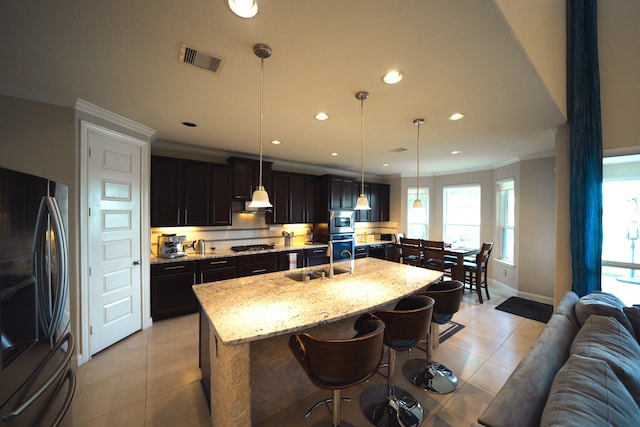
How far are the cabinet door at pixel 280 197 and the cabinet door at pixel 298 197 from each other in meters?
0.11

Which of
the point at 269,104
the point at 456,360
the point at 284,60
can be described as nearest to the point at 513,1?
the point at 284,60

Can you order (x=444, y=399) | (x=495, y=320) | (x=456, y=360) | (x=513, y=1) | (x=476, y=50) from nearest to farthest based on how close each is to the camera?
1. (x=513, y=1)
2. (x=476, y=50)
3. (x=444, y=399)
4. (x=456, y=360)
5. (x=495, y=320)

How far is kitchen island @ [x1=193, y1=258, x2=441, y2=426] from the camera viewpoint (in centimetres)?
132

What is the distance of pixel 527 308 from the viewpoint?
3.84 metres

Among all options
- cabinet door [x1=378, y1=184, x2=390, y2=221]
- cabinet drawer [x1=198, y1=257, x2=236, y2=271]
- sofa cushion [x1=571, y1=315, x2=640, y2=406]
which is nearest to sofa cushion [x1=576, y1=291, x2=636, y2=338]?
sofa cushion [x1=571, y1=315, x2=640, y2=406]

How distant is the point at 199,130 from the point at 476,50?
3.04m

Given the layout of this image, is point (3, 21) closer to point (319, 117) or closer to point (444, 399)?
point (319, 117)

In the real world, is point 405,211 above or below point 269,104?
below

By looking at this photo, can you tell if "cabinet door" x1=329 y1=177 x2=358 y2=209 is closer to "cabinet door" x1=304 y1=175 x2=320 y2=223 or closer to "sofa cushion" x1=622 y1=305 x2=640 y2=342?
"cabinet door" x1=304 y1=175 x2=320 y2=223

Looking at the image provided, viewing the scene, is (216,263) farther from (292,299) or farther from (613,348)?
(613,348)

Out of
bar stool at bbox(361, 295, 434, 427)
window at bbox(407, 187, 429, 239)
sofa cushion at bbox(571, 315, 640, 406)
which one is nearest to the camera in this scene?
sofa cushion at bbox(571, 315, 640, 406)

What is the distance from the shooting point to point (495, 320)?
3.43m

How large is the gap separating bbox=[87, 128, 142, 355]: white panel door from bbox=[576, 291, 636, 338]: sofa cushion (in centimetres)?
455

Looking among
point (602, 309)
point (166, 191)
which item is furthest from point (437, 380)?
point (166, 191)
